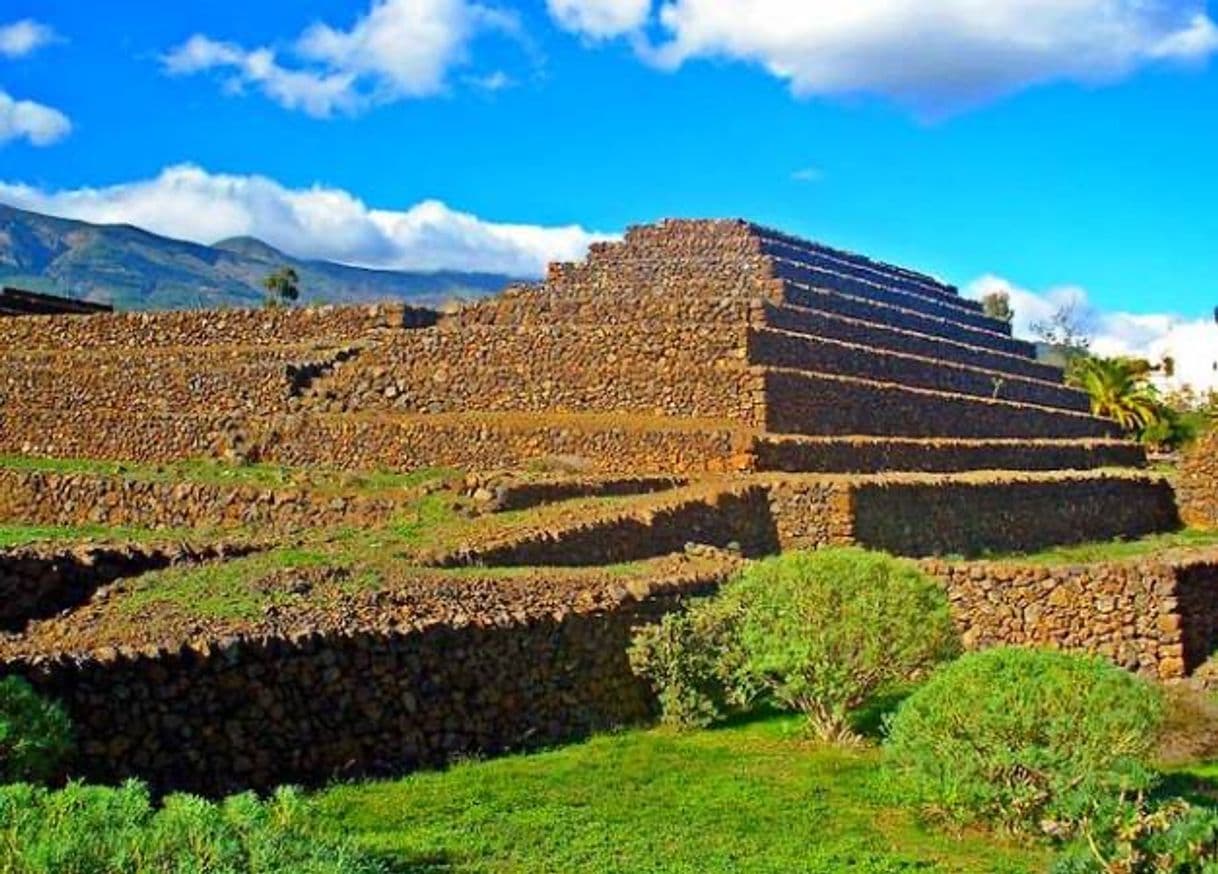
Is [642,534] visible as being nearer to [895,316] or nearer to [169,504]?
[169,504]

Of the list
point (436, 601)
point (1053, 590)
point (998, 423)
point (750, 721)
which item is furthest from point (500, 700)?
point (998, 423)

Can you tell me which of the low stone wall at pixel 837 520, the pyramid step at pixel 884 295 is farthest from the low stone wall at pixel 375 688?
the pyramid step at pixel 884 295

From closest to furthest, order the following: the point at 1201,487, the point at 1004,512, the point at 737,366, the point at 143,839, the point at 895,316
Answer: the point at 143,839 < the point at 737,366 < the point at 1004,512 < the point at 1201,487 < the point at 895,316

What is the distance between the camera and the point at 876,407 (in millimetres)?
26812

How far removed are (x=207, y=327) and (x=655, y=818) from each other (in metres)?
25.0

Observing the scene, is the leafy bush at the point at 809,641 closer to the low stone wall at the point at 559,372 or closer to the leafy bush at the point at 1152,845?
the leafy bush at the point at 1152,845

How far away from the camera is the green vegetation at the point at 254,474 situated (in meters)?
20.6

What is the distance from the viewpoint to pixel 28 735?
816 cm

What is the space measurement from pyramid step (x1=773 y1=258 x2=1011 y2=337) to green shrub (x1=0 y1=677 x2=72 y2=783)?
80.5 ft

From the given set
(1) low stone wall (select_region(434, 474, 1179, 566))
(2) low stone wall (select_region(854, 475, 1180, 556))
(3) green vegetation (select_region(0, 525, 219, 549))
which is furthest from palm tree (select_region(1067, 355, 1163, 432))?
(3) green vegetation (select_region(0, 525, 219, 549))

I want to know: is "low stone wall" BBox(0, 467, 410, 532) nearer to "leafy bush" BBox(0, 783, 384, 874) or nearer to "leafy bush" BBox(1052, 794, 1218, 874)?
"leafy bush" BBox(0, 783, 384, 874)

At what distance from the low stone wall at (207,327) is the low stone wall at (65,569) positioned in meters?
14.2

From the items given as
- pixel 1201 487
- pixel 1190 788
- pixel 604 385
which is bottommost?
pixel 1190 788

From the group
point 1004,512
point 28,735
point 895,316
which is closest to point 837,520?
point 1004,512
